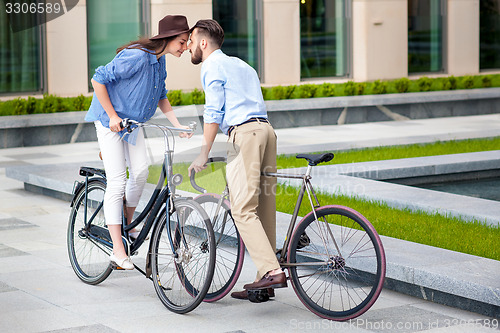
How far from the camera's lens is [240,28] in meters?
19.7

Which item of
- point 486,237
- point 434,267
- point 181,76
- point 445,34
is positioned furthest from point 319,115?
point 434,267

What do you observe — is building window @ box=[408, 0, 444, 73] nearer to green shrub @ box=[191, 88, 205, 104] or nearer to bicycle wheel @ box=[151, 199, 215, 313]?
green shrub @ box=[191, 88, 205, 104]

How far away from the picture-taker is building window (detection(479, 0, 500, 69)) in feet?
75.2

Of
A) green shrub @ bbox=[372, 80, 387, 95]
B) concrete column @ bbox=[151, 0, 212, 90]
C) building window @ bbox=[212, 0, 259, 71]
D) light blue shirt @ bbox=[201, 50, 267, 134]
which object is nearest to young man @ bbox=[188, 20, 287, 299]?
light blue shirt @ bbox=[201, 50, 267, 134]

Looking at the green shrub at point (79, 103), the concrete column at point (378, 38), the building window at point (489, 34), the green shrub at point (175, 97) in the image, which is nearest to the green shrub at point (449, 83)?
the concrete column at point (378, 38)

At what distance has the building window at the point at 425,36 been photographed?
72.2 feet

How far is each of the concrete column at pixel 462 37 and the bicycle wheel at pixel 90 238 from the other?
56.7 ft

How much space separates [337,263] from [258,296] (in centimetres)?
63

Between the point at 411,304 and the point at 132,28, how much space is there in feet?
45.3

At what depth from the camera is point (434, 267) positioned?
5688 millimetres

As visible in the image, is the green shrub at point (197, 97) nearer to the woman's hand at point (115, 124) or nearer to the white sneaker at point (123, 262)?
the white sneaker at point (123, 262)

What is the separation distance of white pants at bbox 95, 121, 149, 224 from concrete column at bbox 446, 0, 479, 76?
17.5 m

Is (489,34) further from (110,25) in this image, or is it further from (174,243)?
(174,243)

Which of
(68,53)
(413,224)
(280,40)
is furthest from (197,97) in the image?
(413,224)
